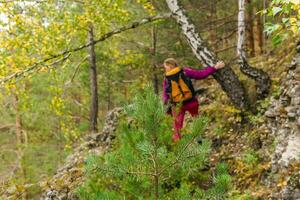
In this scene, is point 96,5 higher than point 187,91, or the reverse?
point 96,5

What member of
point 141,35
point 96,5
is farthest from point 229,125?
point 141,35

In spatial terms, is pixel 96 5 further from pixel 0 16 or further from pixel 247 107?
pixel 247 107

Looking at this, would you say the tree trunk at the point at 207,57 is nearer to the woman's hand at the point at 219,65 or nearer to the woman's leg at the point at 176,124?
the woman's hand at the point at 219,65

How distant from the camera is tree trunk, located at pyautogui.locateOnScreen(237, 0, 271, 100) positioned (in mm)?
7660

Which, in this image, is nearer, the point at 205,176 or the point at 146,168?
the point at 146,168

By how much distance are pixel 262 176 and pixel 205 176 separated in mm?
898

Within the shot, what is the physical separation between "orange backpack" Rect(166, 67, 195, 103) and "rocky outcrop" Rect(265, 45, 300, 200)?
1452 millimetres

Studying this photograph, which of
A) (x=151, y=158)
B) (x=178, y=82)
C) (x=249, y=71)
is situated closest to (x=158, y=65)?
(x=249, y=71)

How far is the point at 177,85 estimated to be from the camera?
7.23 m

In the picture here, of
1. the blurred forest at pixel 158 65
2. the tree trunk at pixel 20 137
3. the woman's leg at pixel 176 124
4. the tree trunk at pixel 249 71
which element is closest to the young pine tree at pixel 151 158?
the blurred forest at pixel 158 65

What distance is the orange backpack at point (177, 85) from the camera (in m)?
7.21

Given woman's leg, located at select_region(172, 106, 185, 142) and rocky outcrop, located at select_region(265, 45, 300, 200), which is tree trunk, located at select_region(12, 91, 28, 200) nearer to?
woman's leg, located at select_region(172, 106, 185, 142)

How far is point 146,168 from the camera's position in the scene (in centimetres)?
407

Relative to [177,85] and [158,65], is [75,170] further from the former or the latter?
[158,65]
